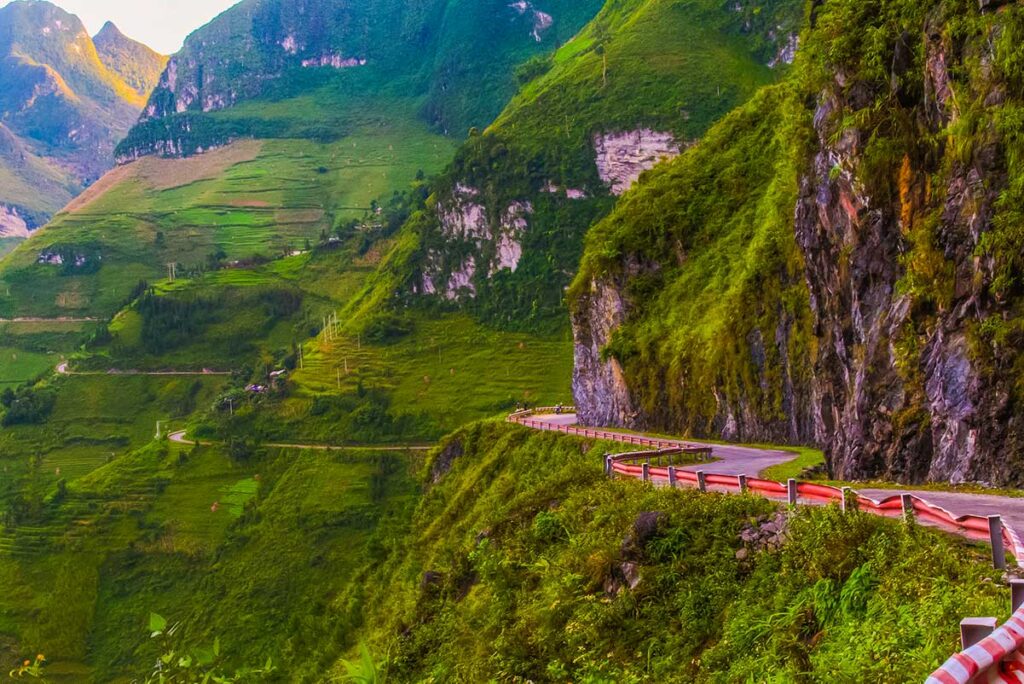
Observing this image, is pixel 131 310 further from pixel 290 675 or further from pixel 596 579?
pixel 596 579

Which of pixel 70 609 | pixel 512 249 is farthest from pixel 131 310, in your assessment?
pixel 70 609

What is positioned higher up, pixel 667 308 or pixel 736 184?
pixel 736 184

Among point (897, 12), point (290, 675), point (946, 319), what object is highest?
point (897, 12)

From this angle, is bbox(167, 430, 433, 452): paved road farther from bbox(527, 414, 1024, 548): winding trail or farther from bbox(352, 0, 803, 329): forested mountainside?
bbox(527, 414, 1024, 548): winding trail

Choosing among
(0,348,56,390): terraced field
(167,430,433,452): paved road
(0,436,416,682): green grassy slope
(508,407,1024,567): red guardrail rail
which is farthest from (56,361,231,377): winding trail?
(508,407,1024,567): red guardrail rail

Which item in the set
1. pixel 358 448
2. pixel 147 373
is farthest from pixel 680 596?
pixel 147 373

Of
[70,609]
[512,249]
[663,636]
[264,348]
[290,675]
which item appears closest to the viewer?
[663,636]

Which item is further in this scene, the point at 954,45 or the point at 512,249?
the point at 512,249
